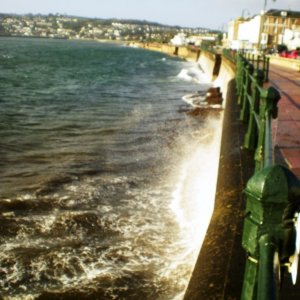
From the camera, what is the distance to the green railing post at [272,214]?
54.4 inches

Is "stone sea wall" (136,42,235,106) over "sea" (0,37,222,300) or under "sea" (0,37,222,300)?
over

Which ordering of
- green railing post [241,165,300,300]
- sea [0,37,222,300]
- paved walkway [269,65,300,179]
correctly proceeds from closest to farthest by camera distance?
green railing post [241,165,300,300] < sea [0,37,222,300] < paved walkway [269,65,300,179]

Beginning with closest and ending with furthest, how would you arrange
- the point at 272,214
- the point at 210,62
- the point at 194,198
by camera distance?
the point at 272,214
the point at 194,198
the point at 210,62

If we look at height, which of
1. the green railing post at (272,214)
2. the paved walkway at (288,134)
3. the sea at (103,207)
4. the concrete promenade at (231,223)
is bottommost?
the sea at (103,207)

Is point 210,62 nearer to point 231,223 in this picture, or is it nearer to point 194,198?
point 194,198

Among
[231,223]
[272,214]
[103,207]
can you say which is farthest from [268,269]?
[103,207]

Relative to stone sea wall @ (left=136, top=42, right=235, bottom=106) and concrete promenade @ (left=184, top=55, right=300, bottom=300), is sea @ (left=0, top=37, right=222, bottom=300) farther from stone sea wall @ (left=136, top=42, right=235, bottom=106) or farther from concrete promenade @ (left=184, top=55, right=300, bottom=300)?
stone sea wall @ (left=136, top=42, right=235, bottom=106)

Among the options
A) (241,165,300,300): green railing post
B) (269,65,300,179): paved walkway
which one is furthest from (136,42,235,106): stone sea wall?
(241,165,300,300): green railing post

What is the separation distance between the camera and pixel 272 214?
4.66ft

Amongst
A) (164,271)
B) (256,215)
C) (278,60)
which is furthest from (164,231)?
(278,60)

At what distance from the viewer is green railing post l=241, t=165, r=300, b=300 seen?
138cm

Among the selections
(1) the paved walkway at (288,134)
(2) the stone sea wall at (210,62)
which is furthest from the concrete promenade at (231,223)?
(2) the stone sea wall at (210,62)

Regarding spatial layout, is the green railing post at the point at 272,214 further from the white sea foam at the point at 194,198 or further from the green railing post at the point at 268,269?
the white sea foam at the point at 194,198

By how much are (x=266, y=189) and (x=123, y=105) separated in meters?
20.4
